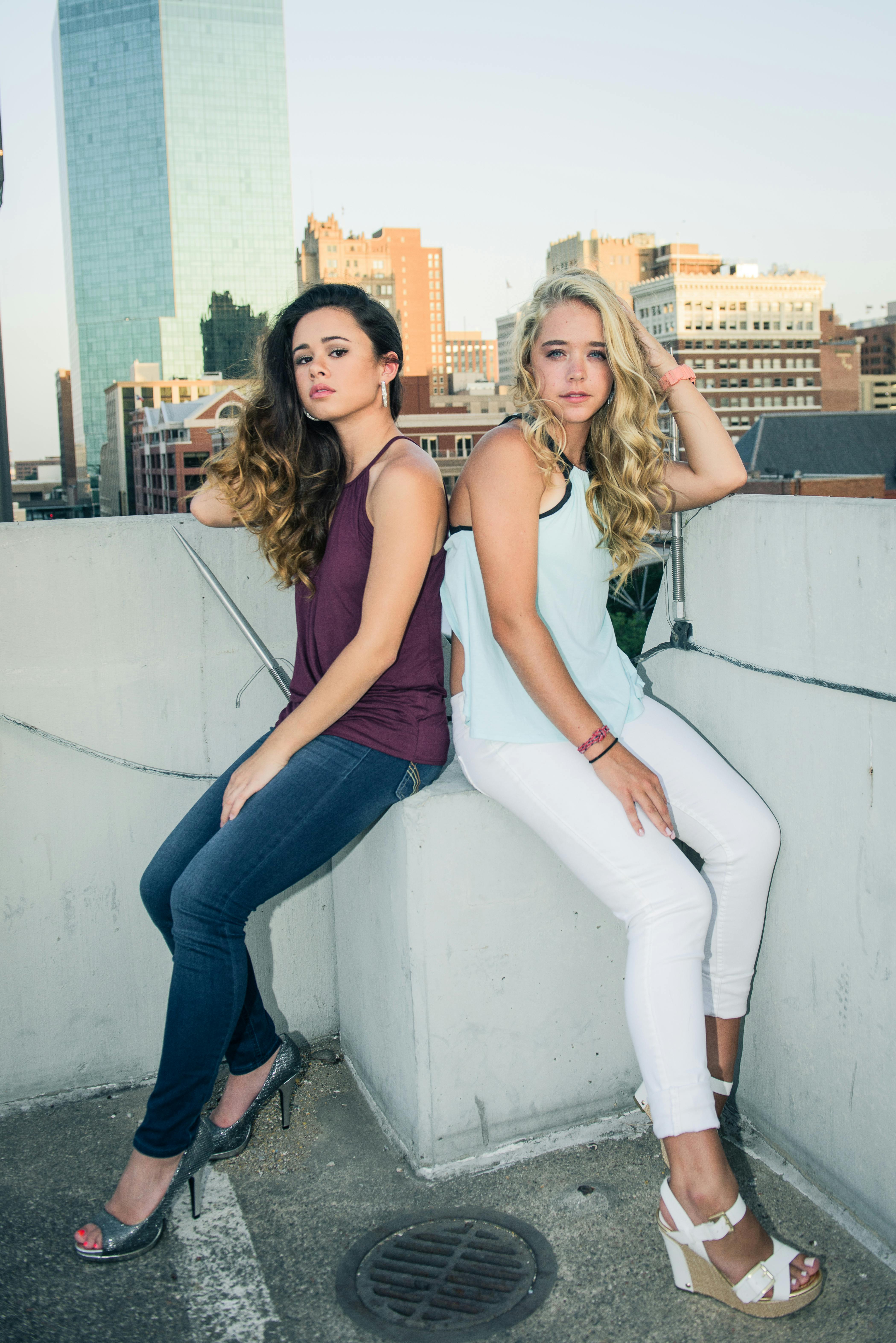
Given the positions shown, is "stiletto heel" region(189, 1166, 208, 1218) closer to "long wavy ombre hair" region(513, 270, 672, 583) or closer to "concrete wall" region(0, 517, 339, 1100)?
"concrete wall" region(0, 517, 339, 1100)

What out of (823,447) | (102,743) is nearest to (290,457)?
(102,743)

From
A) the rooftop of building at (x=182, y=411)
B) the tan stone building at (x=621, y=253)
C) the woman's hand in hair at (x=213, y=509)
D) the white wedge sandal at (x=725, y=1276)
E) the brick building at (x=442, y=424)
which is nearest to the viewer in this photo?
the white wedge sandal at (x=725, y=1276)

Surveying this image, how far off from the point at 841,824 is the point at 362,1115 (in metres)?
1.33

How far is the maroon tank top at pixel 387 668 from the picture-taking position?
2.25m

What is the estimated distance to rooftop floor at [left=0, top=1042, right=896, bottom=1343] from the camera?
1.87 meters

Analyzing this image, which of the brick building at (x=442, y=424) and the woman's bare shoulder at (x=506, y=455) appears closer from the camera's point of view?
the woman's bare shoulder at (x=506, y=455)

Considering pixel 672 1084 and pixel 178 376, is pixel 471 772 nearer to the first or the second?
pixel 672 1084

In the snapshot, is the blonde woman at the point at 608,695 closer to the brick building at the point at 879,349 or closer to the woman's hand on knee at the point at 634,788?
the woman's hand on knee at the point at 634,788

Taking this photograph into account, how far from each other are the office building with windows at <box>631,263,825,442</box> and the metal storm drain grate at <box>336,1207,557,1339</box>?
131125 mm

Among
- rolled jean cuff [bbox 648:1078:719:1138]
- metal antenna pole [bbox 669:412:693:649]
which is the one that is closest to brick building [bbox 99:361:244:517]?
metal antenna pole [bbox 669:412:693:649]

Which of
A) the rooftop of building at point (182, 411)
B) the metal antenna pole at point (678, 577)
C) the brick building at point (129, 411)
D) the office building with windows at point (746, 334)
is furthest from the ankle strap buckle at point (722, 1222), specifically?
the brick building at point (129, 411)

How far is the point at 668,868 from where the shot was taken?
2.02 meters

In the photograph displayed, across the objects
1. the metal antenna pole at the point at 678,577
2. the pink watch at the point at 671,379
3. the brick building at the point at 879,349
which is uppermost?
the brick building at the point at 879,349

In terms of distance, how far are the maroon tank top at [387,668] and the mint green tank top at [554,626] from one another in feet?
0.23
